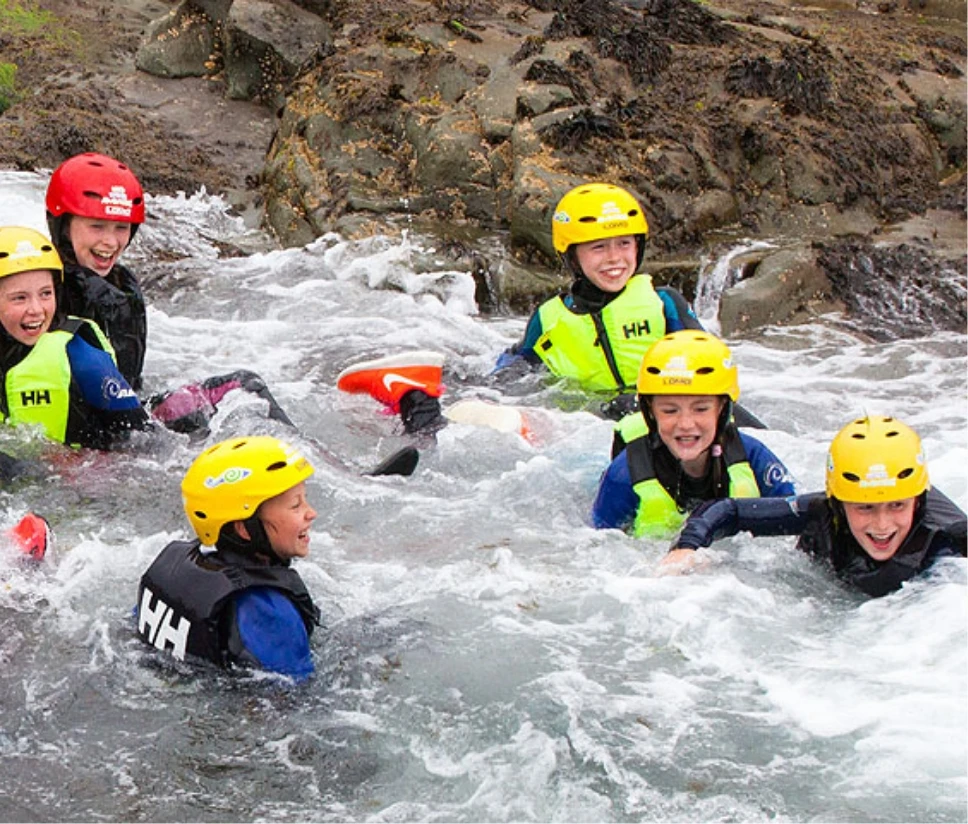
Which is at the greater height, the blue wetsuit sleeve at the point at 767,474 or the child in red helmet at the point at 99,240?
the child in red helmet at the point at 99,240

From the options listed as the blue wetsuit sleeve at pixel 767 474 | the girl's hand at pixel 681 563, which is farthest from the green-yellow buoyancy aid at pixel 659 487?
the girl's hand at pixel 681 563

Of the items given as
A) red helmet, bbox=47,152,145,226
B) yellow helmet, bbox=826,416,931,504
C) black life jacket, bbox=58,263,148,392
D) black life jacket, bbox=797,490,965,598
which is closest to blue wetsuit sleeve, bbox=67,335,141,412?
black life jacket, bbox=58,263,148,392

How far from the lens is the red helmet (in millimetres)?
7980

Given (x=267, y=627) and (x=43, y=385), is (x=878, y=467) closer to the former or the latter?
(x=267, y=627)

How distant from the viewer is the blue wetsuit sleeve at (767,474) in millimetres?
6668

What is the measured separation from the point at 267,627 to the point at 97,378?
101 inches

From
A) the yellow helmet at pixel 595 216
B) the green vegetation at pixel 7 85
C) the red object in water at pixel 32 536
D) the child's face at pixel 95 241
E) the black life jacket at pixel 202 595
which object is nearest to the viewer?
the black life jacket at pixel 202 595

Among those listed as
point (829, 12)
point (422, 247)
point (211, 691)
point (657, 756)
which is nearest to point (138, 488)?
point (211, 691)

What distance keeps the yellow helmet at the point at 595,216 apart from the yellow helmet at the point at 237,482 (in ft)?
11.5

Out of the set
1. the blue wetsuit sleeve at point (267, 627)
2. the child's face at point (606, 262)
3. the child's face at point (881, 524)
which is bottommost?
the blue wetsuit sleeve at point (267, 627)

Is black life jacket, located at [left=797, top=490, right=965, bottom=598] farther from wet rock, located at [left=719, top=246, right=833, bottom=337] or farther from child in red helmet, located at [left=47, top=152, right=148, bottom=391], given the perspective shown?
wet rock, located at [left=719, top=246, right=833, bottom=337]

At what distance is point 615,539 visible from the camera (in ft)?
22.2

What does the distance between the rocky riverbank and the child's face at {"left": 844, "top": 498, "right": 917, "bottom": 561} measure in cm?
515

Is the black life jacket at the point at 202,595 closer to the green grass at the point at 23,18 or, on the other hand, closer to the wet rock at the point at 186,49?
the wet rock at the point at 186,49
